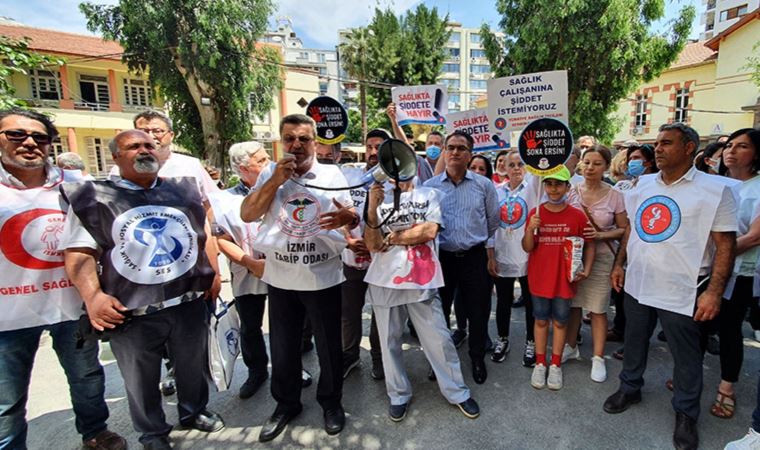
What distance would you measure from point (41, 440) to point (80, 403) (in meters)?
0.60

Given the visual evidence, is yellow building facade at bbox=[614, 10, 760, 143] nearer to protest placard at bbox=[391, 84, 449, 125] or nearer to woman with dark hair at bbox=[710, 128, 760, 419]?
protest placard at bbox=[391, 84, 449, 125]

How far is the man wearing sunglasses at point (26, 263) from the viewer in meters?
2.14

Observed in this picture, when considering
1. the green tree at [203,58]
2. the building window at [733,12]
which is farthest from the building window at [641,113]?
the building window at [733,12]

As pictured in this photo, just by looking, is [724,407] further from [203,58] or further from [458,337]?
[203,58]

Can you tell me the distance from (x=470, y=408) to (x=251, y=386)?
1.81 metres

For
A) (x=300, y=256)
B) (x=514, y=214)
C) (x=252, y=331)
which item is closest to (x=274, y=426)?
(x=252, y=331)

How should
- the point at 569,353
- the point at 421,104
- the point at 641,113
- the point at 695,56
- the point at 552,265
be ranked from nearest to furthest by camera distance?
the point at 552,265 < the point at 569,353 < the point at 421,104 < the point at 695,56 < the point at 641,113

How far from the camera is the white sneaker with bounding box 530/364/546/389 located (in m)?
3.17

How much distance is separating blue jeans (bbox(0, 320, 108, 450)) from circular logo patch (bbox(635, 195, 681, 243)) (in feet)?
12.3

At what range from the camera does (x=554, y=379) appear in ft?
10.4

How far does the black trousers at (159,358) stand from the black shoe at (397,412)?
1.38 metres

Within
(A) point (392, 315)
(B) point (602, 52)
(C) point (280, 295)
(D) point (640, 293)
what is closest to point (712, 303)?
(D) point (640, 293)

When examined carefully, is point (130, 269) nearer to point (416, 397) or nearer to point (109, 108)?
point (416, 397)

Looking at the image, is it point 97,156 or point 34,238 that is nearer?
point 34,238
